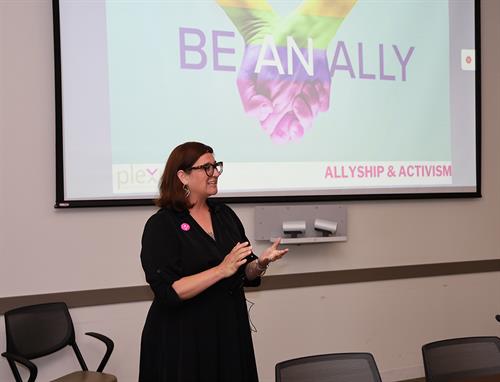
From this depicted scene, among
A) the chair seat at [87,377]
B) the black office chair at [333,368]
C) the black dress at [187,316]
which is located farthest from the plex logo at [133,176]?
the black office chair at [333,368]

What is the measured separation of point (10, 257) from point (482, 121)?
10.9 ft

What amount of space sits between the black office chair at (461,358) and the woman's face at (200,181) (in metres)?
1.03

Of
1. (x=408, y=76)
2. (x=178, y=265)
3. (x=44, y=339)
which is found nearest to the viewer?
(x=178, y=265)

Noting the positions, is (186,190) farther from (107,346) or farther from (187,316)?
(107,346)

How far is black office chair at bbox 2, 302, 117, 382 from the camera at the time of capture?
9.51 feet

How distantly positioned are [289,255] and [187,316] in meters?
1.60

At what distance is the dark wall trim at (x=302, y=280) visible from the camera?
3141mm

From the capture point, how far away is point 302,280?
3.70 metres

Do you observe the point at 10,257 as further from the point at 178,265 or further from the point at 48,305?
the point at 178,265

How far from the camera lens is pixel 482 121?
4152 mm

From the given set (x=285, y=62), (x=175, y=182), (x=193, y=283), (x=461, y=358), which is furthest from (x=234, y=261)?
(x=285, y=62)

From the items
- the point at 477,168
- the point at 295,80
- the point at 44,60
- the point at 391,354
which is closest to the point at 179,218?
the point at 44,60

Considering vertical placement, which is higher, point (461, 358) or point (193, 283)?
point (193, 283)

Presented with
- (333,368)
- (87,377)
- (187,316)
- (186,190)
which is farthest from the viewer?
(87,377)
